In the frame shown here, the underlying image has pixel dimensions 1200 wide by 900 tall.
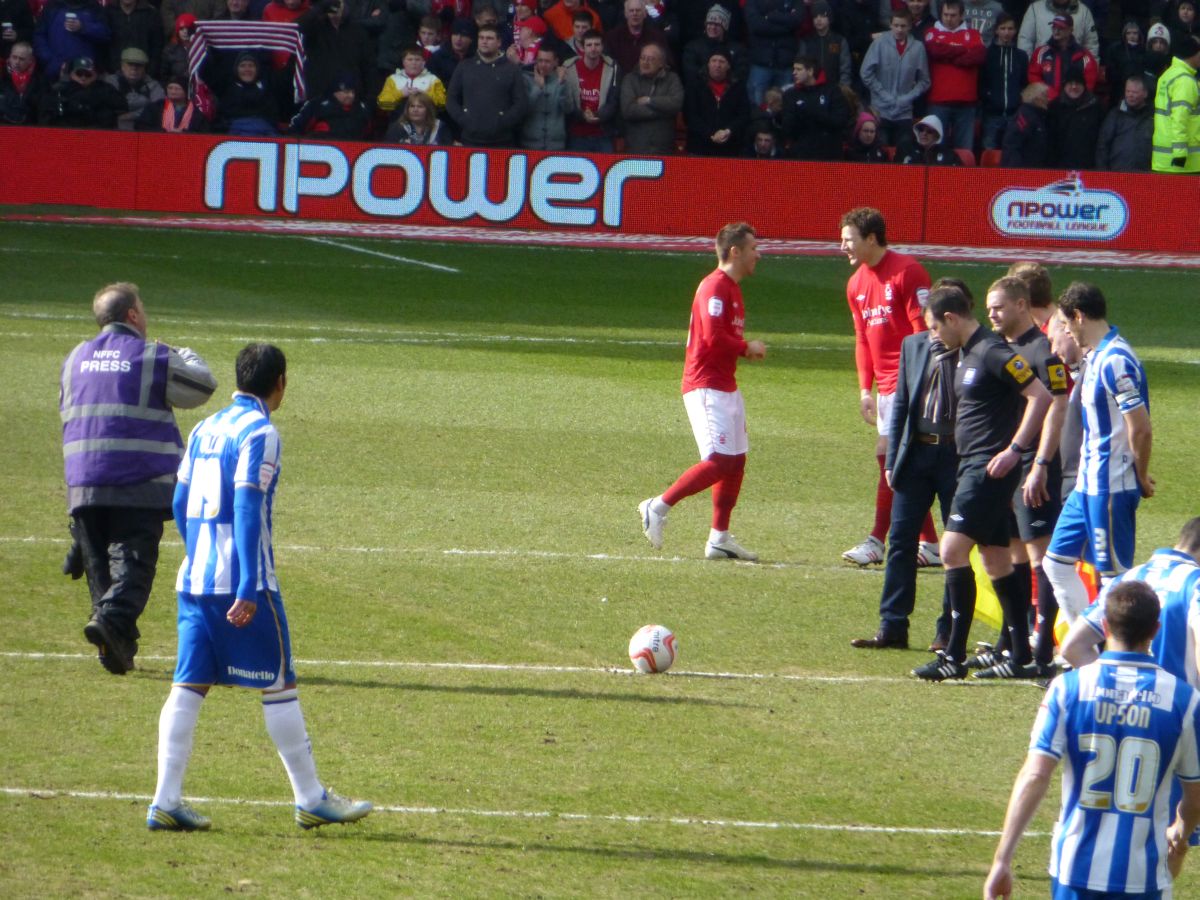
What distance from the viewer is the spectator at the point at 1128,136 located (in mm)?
25500

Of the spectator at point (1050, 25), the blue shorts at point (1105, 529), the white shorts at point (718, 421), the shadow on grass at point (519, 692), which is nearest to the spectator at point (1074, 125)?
the spectator at point (1050, 25)

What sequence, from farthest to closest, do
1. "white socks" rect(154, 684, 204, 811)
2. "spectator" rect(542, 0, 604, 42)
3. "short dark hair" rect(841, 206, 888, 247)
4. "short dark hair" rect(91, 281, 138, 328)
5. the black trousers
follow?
1. "spectator" rect(542, 0, 604, 42)
2. "short dark hair" rect(841, 206, 888, 247)
3. "short dark hair" rect(91, 281, 138, 328)
4. the black trousers
5. "white socks" rect(154, 684, 204, 811)

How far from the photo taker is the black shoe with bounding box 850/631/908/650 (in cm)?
930

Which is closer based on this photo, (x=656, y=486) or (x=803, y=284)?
(x=656, y=486)

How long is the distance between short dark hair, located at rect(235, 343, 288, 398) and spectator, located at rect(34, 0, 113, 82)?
803 inches

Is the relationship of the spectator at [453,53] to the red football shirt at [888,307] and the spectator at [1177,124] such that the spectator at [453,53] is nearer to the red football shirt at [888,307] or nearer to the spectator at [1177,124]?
the spectator at [1177,124]

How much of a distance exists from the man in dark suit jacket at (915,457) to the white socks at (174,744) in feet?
13.2

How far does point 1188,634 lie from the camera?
5.86m

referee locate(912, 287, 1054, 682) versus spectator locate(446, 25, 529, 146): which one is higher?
spectator locate(446, 25, 529, 146)

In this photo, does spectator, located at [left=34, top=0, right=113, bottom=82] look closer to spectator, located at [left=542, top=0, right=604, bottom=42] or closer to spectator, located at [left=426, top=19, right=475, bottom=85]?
spectator, located at [left=426, top=19, right=475, bottom=85]

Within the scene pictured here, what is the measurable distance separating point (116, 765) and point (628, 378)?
9.85m

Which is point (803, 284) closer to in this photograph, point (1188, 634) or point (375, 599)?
point (375, 599)

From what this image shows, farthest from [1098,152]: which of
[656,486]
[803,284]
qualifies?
[656,486]

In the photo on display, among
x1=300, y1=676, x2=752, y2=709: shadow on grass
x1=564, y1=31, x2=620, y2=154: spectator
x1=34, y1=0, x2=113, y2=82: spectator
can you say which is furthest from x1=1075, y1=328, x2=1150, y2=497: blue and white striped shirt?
x1=34, y1=0, x2=113, y2=82: spectator
